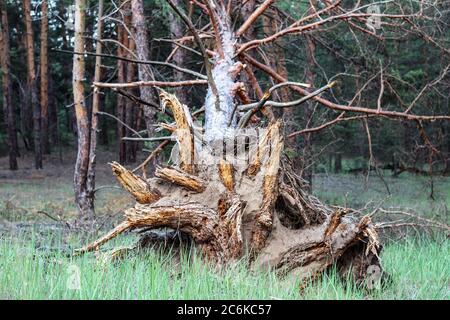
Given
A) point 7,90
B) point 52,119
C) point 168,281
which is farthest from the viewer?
point 52,119

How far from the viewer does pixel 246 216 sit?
199 inches

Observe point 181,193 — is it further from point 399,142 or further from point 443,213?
point 399,142

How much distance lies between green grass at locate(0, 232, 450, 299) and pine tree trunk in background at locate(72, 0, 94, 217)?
284 inches

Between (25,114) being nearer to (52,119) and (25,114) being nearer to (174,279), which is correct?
(52,119)

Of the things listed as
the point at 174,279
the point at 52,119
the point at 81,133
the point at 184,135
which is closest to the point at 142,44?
the point at 81,133

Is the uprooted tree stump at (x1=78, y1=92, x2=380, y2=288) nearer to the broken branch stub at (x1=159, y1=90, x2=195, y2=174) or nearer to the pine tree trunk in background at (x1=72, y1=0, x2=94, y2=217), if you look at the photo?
the broken branch stub at (x1=159, y1=90, x2=195, y2=174)

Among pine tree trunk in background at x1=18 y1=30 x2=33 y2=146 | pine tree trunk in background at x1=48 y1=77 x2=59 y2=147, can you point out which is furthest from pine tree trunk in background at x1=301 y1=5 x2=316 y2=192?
pine tree trunk in background at x1=48 y1=77 x2=59 y2=147

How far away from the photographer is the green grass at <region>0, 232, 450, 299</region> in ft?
11.7

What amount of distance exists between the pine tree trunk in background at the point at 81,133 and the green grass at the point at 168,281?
284 inches

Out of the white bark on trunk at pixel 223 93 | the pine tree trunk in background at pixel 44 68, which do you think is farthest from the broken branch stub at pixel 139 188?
the pine tree trunk in background at pixel 44 68

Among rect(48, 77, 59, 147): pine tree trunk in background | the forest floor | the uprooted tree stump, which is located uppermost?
rect(48, 77, 59, 147): pine tree trunk in background

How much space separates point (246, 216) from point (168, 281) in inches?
48.8

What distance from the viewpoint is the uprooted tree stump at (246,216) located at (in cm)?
479

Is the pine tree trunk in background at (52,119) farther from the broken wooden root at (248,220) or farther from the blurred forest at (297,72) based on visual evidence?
the broken wooden root at (248,220)
